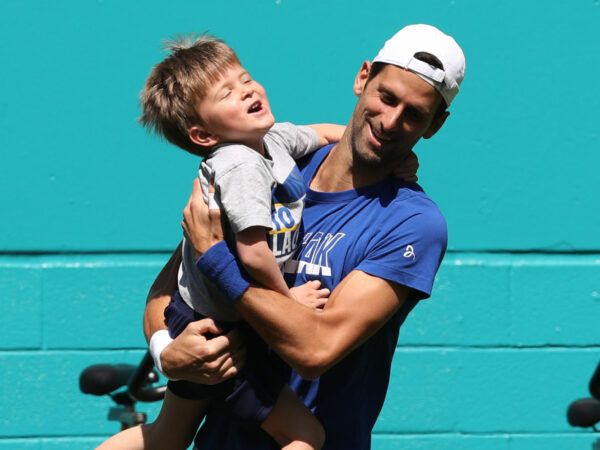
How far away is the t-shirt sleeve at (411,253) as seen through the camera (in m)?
2.31

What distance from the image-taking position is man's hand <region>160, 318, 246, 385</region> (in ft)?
7.51

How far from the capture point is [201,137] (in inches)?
95.3

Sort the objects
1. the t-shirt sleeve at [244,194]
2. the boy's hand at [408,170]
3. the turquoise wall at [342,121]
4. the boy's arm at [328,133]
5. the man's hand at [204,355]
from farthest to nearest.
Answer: the turquoise wall at [342,121], the boy's arm at [328,133], the boy's hand at [408,170], the man's hand at [204,355], the t-shirt sleeve at [244,194]

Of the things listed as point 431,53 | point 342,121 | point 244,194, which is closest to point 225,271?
point 244,194

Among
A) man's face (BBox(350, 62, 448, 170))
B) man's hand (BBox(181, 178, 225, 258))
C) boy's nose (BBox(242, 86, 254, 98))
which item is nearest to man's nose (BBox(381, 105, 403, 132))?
man's face (BBox(350, 62, 448, 170))

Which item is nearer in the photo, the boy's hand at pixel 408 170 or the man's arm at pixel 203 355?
the man's arm at pixel 203 355

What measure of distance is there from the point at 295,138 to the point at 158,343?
66cm

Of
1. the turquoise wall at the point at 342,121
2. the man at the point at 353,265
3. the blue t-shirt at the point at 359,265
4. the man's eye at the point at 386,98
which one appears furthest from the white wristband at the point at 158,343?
the turquoise wall at the point at 342,121

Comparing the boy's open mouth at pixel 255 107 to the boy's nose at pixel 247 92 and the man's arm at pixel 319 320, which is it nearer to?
the boy's nose at pixel 247 92

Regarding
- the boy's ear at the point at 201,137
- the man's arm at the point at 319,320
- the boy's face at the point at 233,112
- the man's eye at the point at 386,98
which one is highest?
the man's eye at the point at 386,98

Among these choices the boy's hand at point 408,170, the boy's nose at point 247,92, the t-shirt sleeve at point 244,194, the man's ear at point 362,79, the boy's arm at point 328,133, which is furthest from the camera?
the boy's arm at point 328,133

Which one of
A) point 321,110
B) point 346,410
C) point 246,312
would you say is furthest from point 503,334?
point 246,312

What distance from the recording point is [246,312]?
7.31 ft

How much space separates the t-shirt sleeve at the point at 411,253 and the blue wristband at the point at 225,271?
0.99 ft
